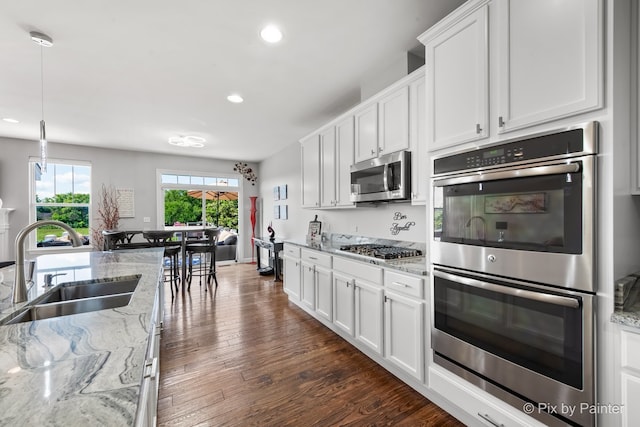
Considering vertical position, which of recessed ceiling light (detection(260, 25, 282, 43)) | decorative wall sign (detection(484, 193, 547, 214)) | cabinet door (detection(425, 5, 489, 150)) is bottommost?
decorative wall sign (detection(484, 193, 547, 214))

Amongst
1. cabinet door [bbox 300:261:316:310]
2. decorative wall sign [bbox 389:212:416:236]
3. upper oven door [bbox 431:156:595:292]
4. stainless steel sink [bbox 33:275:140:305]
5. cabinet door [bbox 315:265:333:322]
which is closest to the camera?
upper oven door [bbox 431:156:595:292]

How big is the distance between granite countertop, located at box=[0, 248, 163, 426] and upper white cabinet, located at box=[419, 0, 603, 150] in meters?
1.81

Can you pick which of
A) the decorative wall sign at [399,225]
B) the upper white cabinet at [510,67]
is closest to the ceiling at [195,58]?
the upper white cabinet at [510,67]

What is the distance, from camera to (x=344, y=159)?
3.23m

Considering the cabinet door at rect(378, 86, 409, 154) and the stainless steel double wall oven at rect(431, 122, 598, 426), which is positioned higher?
the cabinet door at rect(378, 86, 409, 154)

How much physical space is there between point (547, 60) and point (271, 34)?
6.02 feet

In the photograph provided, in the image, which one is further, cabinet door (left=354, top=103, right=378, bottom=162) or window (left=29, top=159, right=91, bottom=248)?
window (left=29, top=159, right=91, bottom=248)

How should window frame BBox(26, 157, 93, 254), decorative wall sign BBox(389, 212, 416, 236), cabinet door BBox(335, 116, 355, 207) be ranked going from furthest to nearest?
window frame BBox(26, 157, 93, 254), cabinet door BBox(335, 116, 355, 207), decorative wall sign BBox(389, 212, 416, 236)

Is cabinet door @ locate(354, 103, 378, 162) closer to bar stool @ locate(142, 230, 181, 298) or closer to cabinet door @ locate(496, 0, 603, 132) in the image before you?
cabinet door @ locate(496, 0, 603, 132)

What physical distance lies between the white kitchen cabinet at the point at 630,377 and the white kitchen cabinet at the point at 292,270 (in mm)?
2916

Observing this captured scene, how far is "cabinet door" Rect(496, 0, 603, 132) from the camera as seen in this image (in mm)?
1148

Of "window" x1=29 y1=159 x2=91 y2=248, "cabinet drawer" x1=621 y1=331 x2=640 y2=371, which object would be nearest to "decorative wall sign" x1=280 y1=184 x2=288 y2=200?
"window" x1=29 y1=159 x2=91 y2=248

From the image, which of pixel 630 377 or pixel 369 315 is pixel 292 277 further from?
pixel 630 377

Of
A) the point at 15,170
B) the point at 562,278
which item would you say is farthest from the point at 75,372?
the point at 15,170
